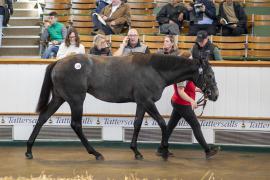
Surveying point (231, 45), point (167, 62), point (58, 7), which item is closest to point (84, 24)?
point (58, 7)

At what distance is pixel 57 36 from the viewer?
1736 cm

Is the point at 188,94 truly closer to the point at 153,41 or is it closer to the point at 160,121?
the point at 160,121

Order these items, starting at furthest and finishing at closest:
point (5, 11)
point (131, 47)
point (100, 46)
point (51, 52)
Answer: point (5, 11) < point (51, 52) < point (100, 46) < point (131, 47)

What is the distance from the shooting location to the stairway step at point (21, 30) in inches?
762

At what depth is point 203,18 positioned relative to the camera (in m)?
17.2

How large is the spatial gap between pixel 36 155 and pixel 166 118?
2.42 metres

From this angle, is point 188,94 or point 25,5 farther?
point 25,5

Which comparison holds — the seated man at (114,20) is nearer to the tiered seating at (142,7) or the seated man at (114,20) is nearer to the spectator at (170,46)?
the tiered seating at (142,7)

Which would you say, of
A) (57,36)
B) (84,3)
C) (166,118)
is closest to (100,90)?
(166,118)

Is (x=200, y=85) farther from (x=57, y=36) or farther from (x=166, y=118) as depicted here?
(x=57, y=36)

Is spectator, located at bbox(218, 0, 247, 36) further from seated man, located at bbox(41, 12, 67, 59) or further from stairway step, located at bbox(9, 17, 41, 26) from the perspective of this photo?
stairway step, located at bbox(9, 17, 41, 26)

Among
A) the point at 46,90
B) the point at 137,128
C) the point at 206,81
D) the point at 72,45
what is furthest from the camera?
the point at 72,45

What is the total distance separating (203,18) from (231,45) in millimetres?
1111

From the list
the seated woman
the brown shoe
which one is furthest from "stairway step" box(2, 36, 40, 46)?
the brown shoe
